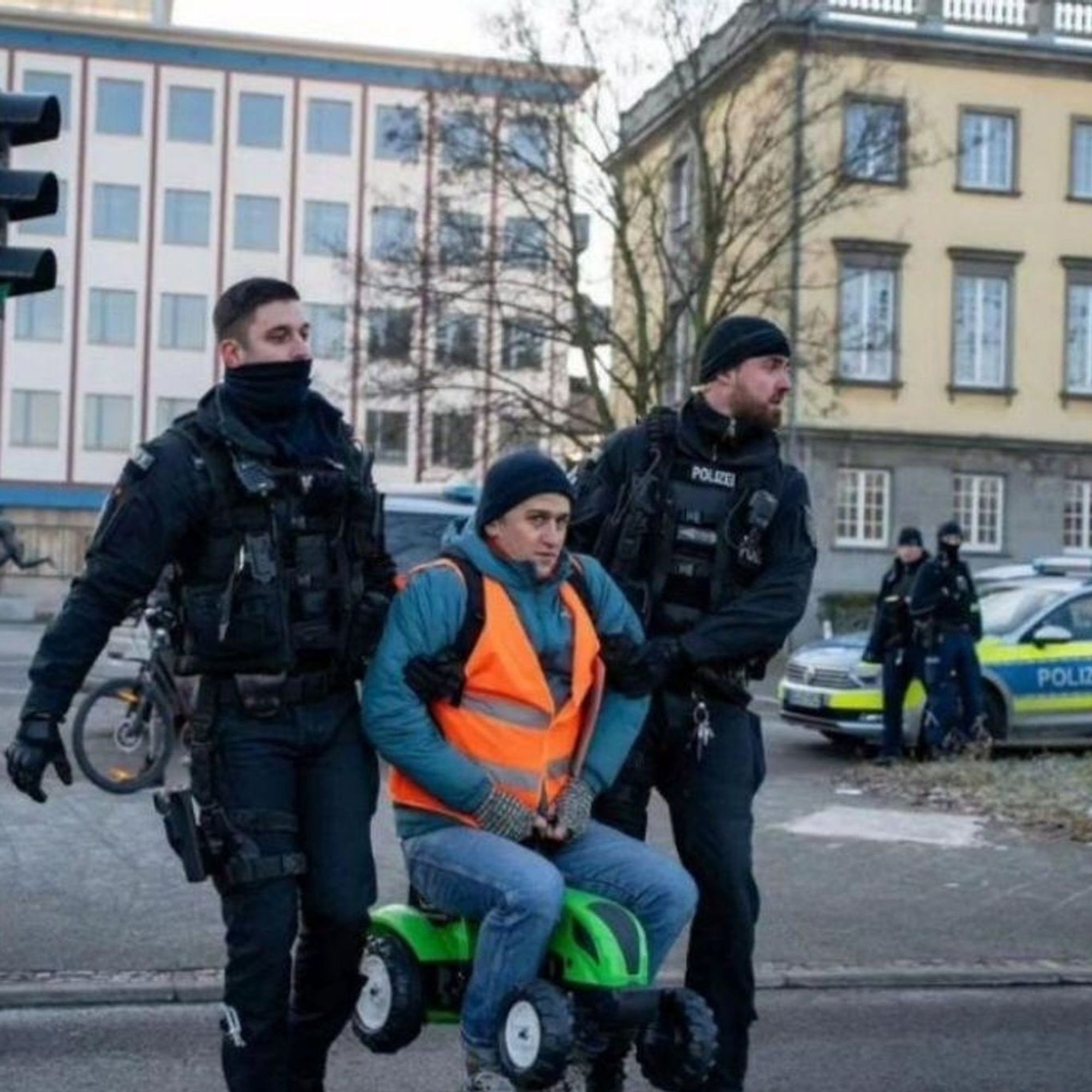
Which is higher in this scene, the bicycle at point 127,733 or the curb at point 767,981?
the bicycle at point 127,733

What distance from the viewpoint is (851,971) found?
7.94m

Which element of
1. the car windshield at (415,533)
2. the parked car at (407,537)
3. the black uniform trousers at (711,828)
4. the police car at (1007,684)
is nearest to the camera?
the black uniform trousers at (711,828)

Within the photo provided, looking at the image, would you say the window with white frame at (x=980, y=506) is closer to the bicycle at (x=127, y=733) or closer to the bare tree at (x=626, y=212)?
the bare tree at (x=626, y=212)

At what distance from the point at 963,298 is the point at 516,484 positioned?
41.2 meters

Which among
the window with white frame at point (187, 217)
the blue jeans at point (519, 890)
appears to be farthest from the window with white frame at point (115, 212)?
the blue jeans at point (519, 890)

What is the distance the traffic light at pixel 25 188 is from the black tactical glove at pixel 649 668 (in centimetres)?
281

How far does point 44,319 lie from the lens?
71000mm

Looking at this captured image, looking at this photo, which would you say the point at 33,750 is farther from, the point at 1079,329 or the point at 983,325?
the point at 1079,329

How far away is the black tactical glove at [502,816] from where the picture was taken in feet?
15.8

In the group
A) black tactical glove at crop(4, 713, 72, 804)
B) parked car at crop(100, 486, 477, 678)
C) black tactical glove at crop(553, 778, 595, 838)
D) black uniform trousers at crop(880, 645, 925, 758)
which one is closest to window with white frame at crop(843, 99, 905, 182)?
black uniform trousers at crop(880, 645, 925, 758)

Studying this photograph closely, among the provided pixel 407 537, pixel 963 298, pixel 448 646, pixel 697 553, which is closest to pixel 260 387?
pixel 448 646

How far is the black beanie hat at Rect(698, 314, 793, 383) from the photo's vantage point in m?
5.58

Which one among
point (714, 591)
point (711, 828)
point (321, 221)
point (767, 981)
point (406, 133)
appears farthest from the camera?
point (321, 221)

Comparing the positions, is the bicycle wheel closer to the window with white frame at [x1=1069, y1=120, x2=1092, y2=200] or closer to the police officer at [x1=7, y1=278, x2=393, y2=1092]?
the police officer at [x1=7, y1=278, x2=393, y2=1092]
